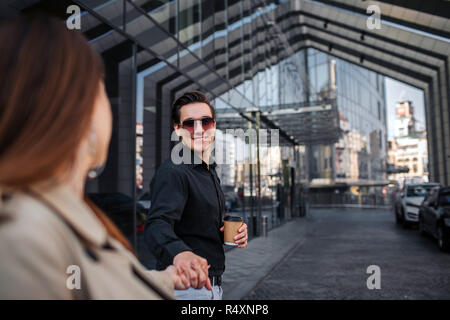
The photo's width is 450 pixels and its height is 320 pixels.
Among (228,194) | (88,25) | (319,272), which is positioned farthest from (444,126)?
(88,25)

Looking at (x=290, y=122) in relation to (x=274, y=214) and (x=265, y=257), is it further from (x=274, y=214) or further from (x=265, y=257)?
(x=265, y=257)

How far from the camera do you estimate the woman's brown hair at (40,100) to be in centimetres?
69

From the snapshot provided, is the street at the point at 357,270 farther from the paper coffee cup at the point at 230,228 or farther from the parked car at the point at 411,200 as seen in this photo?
the paper coffee cup at the point at 230,228

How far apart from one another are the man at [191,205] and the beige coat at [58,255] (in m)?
0.76

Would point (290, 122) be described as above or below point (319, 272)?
above

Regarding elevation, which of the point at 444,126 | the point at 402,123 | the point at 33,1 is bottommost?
the point at 33,1

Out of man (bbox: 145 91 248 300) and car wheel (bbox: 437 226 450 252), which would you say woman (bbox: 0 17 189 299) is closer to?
man (bbox: 145 91 248 300)

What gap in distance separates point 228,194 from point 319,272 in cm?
389

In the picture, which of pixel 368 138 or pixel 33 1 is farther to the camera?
pixel 368 138

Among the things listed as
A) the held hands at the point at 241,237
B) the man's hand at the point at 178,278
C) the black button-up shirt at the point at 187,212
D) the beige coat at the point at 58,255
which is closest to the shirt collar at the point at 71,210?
the beige coat at the point at 58,255

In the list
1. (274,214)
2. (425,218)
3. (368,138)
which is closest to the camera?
(425,218)

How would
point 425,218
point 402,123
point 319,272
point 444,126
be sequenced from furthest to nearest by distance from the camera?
point 402,123 < point 444,126 < point 425,218 < point 319,272

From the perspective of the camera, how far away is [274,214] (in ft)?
54.3

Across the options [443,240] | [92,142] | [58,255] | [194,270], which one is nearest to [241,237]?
[194,270]
